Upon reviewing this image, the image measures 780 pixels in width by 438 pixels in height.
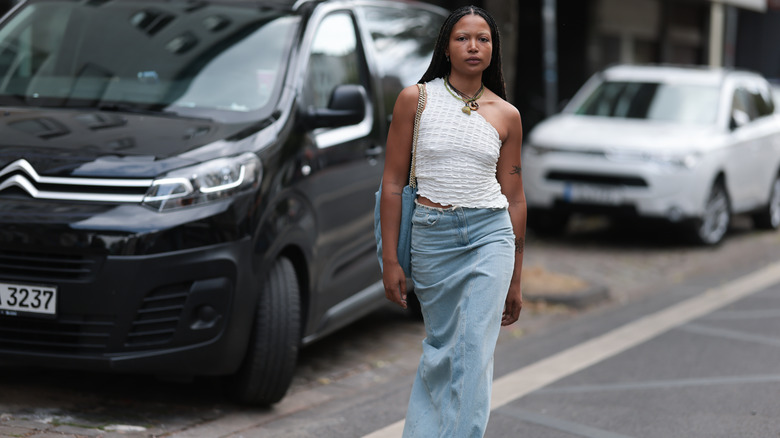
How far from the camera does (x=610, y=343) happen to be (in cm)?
672

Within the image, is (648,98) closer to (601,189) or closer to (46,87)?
(601,189)

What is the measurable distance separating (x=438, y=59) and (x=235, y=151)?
1.37m

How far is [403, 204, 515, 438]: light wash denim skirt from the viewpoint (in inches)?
139

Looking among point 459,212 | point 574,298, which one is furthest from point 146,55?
point 574,298

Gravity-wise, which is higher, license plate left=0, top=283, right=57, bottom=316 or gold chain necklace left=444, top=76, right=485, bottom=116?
gold chain necklace left=444, top=76, right=485, bottom=116

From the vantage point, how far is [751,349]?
6.59 metres

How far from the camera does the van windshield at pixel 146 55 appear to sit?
204 inches

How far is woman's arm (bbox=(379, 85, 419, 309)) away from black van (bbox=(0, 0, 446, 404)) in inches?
45.0

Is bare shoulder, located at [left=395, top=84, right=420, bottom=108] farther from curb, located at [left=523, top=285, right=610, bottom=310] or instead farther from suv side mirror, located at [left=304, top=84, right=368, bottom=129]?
curb, located at [left=523, top=285, right=610, bottom=310]

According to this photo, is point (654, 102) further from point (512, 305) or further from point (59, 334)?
point (59, 334)

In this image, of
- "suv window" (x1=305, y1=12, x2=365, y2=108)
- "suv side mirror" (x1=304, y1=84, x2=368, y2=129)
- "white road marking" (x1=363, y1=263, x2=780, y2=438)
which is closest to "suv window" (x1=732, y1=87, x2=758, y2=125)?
"white road marking" (x1=363, y1=263, x2=780, y2=438)

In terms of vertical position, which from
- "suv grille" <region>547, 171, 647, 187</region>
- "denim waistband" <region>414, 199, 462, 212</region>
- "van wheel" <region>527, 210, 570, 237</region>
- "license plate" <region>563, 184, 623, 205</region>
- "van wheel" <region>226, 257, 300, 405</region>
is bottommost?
"van wheel" <region>527, 210, 570, 237</region>

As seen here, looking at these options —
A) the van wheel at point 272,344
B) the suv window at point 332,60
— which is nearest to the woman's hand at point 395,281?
the van wheel at point 272,344

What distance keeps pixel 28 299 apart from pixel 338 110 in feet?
5.48
